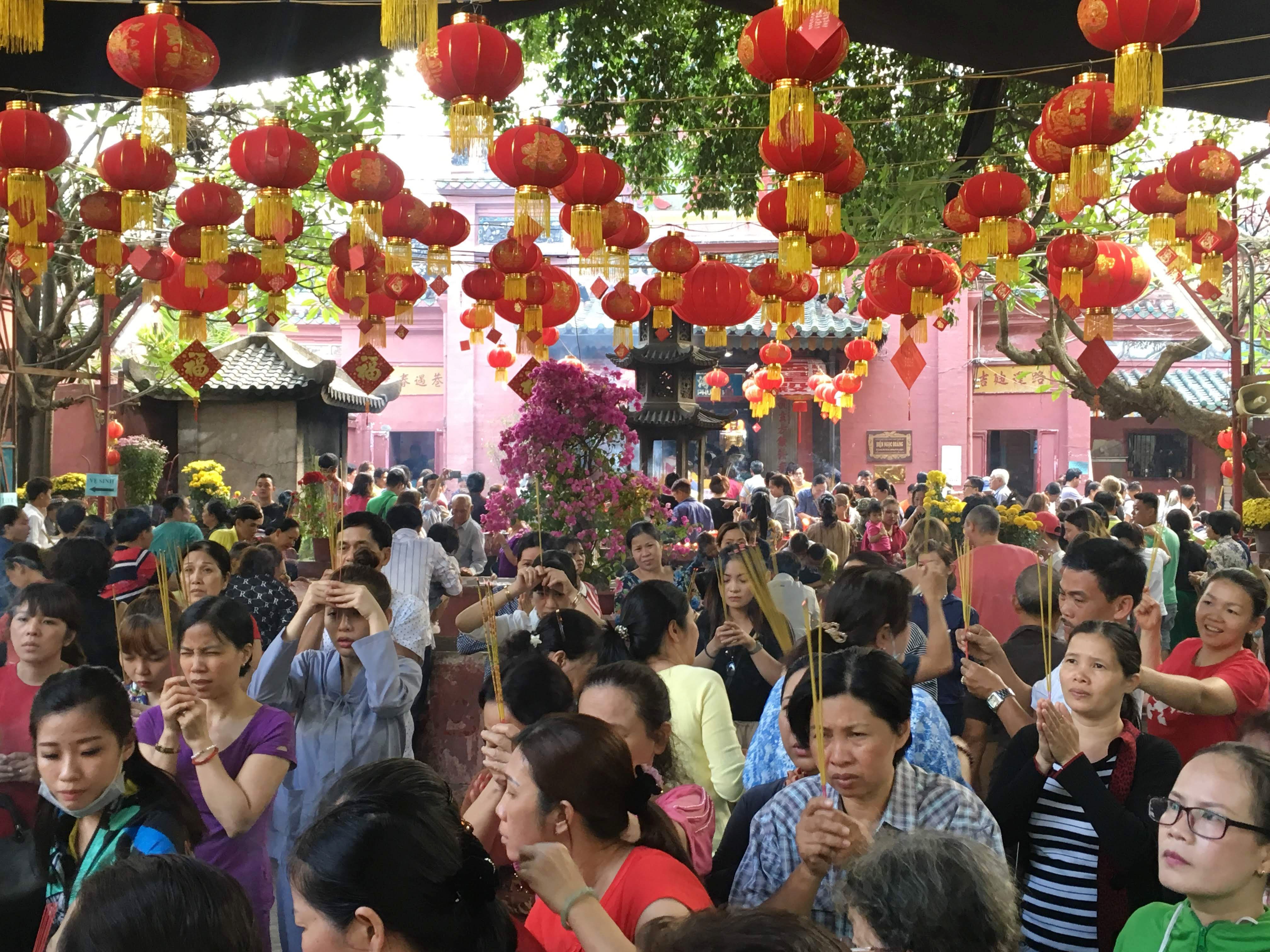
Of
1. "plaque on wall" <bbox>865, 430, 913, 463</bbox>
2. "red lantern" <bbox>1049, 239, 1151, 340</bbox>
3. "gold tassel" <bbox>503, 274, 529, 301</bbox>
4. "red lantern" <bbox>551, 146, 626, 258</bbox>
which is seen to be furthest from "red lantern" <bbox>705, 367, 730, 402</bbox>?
"red lantern" <bbox>551, 146, 626, 258</bbox>

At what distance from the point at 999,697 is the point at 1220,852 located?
1.00 m

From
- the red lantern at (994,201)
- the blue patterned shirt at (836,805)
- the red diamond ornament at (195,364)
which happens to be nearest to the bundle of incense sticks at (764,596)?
the blue patterned shirt at (836,805)

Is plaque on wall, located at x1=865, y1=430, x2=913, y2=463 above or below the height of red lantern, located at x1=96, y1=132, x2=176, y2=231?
below

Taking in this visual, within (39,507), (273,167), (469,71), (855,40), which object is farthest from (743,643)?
(39,507)

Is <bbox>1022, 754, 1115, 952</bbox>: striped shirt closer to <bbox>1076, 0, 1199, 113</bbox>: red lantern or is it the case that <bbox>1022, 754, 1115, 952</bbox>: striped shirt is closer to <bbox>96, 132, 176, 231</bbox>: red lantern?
<bbox>1076, 0, 1199, 113</bbox>: red lantern

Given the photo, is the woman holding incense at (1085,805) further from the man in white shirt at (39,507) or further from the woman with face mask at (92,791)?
the man in white shirt at (39,507)

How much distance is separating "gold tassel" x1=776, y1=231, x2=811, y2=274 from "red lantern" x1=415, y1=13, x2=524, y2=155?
58.3 inches

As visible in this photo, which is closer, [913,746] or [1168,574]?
[913,746]

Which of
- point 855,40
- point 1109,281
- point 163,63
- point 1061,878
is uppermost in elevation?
point 855,40

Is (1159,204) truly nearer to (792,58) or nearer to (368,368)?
(792,58)

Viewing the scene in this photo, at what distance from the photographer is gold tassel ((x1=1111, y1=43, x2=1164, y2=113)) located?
3.67 meters

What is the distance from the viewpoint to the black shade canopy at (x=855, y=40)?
4648mm

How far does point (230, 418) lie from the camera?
13055 mm

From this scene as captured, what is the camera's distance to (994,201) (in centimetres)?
543
